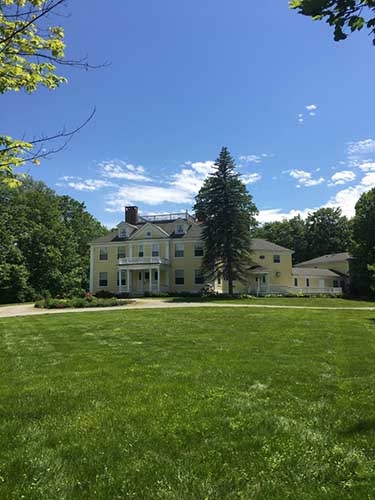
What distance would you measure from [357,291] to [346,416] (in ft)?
145

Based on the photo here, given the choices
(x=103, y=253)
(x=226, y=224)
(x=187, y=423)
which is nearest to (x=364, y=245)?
(x=226, y=224)

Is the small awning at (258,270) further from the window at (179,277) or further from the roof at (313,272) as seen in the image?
the roof at (313,272)

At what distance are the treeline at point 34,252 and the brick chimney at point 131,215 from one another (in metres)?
7.93

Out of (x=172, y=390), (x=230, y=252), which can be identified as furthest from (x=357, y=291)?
(x=172, y=390)

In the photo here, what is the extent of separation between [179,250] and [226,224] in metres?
8.56

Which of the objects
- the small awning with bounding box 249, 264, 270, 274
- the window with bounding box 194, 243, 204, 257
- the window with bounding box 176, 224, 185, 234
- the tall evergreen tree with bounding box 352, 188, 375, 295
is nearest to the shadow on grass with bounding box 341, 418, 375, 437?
the small awning with bounding box 249, 264, 270, 274

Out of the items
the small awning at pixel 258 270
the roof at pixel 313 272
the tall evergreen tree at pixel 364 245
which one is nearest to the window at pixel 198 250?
the small awning at pixel 258 270

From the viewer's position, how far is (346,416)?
16.5 feet

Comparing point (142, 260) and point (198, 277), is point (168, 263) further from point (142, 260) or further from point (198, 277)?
point (198, 277)

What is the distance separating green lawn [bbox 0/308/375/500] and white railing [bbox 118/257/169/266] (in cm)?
3256

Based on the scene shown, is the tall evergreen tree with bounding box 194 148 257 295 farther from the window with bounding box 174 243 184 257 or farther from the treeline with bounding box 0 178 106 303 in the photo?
the treeline with bounding box 0 178 106 303

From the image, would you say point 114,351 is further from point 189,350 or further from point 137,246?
point 137,246

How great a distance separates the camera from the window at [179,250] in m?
43.6

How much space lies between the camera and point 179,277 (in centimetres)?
4347
